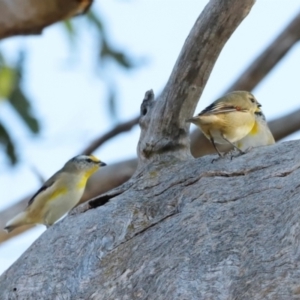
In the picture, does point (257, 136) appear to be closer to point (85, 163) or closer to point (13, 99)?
point (85, 163)

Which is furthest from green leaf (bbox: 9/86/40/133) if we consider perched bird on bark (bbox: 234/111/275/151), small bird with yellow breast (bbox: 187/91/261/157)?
small bird with yellow breast (bbox: 187/91/261/157)

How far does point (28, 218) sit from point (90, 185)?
2.12 feet

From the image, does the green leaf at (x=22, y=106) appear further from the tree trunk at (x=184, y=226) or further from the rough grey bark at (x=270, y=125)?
the tree trunk at (x=184, y=226)

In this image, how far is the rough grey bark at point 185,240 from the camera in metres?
2.63

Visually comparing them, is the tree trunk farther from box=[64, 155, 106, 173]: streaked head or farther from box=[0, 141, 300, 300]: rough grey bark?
box=[64, 155, 106, 173]: streaked head

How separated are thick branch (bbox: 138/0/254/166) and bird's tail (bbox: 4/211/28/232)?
1905mm

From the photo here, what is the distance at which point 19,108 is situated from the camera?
239 inches

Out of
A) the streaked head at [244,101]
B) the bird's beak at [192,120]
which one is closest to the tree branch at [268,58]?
the streaked head at [244,101]

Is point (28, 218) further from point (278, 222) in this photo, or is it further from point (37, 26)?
point (278, 222)

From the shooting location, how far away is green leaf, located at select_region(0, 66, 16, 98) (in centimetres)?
608

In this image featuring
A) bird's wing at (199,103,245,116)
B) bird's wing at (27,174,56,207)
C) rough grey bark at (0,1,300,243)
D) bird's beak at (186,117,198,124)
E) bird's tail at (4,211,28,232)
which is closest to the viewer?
bird's beak at (186,117,198,124)

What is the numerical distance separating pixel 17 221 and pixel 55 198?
296mm

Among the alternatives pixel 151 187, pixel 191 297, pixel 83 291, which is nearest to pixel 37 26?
pixel 151 187

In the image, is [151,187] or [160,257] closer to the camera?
[160,257]
